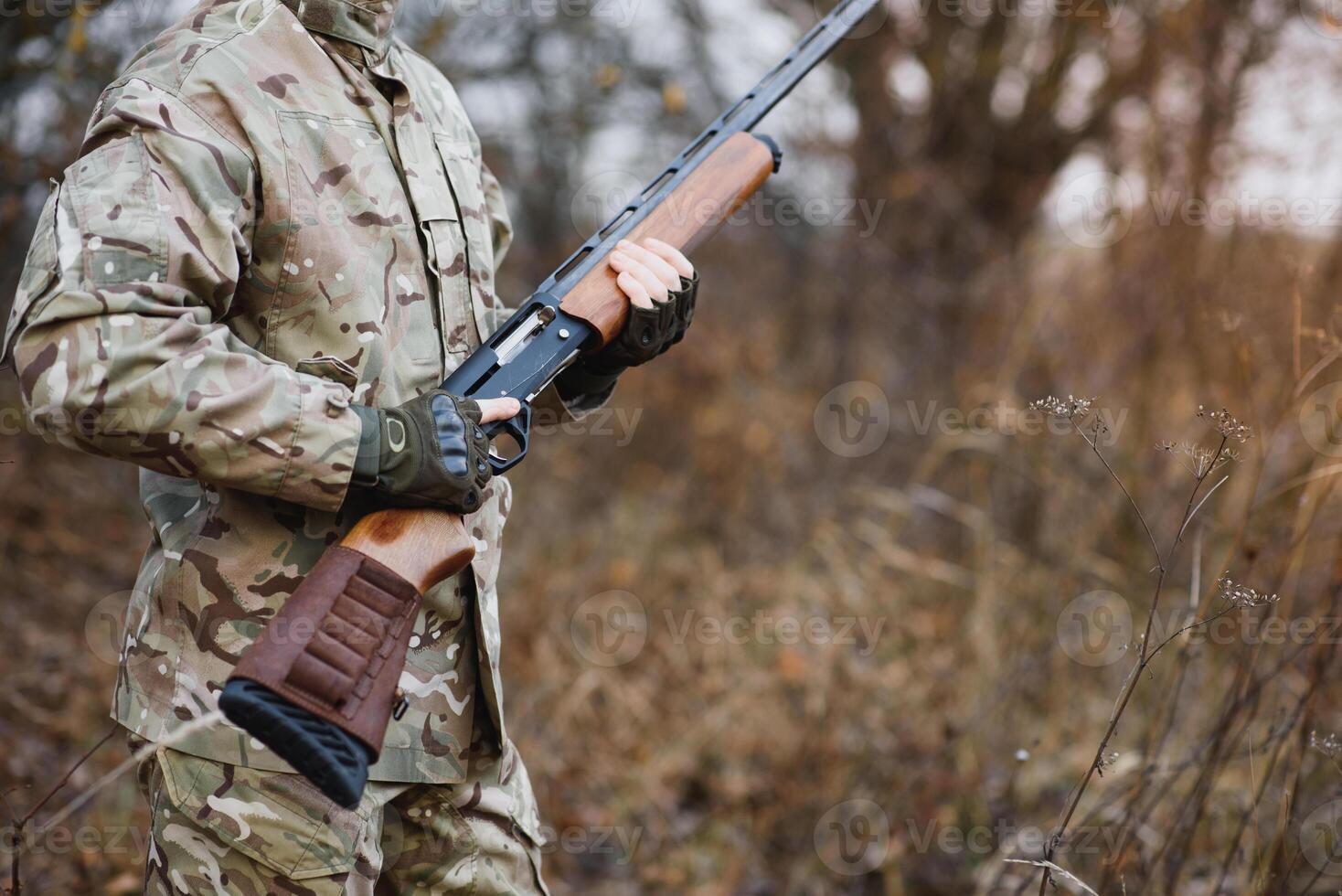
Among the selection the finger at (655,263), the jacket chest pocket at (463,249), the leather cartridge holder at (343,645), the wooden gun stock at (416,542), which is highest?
the finger at (655,263)

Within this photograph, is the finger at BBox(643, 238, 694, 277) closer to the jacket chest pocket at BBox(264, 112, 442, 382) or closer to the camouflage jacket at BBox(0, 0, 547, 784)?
the camouflage jacket at BBox(0, 0, 547, 784)

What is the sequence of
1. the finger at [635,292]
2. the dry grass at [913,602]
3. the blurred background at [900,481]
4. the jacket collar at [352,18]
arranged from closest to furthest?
1. the jacket collar at [352,18]
2. the finger at [635,292]
3. the dry grass at [913,602]
4. the blurred background at [900,481]

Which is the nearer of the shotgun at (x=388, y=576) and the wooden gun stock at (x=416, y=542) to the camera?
the shotgun at (x=388, y=576)

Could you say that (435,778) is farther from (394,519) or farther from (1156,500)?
(1156,500)

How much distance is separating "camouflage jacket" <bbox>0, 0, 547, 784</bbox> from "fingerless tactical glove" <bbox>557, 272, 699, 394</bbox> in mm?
245

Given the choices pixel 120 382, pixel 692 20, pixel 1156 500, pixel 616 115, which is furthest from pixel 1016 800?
pixel 692 20

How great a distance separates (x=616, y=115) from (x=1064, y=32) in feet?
8.57

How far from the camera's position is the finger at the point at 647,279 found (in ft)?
6.75

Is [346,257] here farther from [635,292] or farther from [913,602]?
[913,602]

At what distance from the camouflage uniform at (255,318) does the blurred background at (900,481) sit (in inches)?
49.4

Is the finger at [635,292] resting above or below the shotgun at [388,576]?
above

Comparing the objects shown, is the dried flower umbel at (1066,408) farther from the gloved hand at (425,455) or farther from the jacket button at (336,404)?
the jacket button at (336,404)

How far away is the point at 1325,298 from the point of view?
15.5 feet

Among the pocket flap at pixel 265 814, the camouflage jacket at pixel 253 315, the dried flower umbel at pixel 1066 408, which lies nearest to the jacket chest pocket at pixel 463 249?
the camouflage jacket at pixel 253 315
